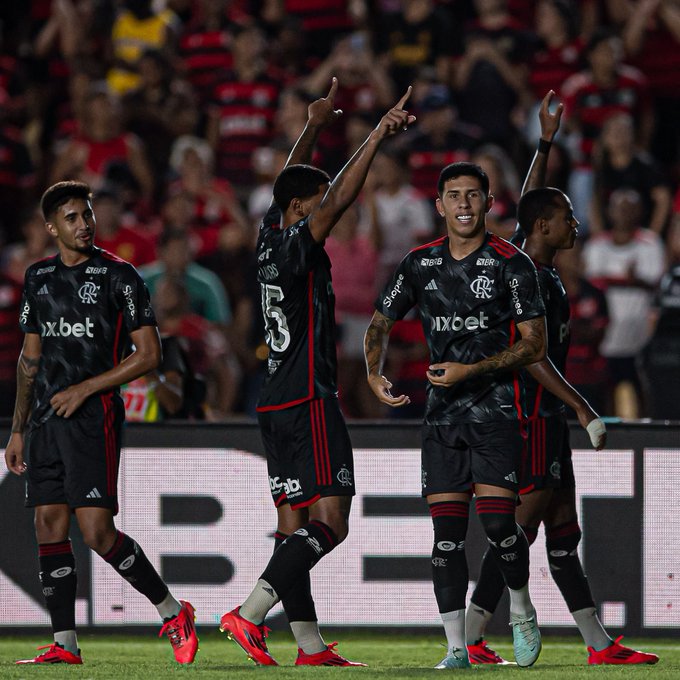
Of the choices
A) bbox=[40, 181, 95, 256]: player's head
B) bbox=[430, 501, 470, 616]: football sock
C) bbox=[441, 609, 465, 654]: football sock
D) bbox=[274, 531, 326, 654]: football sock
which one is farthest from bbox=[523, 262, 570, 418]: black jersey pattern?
bbox=[40, 181, 95, 256]: player's head

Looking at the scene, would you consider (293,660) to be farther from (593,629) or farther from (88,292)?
(88,292)

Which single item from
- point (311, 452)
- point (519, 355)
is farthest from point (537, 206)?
point (311, 452)

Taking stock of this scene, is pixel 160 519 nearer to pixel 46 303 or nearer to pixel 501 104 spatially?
pixel 46 303

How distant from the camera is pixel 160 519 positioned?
7.30m

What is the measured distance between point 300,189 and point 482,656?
2.24m

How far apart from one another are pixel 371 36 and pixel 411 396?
4.53 meters

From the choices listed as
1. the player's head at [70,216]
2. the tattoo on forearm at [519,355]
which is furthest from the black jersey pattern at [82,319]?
the tattoo on forearm at [519,355]

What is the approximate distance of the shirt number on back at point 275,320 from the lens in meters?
5.99

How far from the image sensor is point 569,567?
6.19 meters

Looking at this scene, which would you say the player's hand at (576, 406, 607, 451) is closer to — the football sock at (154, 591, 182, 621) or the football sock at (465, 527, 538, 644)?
the football sock at (465, 527, 538, 644)

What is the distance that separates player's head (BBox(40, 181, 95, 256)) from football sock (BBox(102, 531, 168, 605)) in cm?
131

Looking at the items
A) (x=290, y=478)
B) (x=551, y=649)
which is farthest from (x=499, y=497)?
(x=551, y=649)

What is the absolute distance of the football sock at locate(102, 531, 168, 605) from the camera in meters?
6.04

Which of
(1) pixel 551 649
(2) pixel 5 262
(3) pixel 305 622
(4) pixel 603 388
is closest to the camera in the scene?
(3) pixel 305 622
